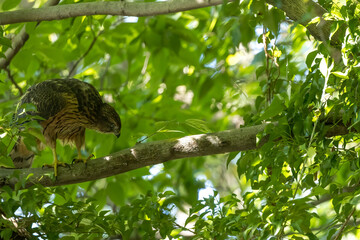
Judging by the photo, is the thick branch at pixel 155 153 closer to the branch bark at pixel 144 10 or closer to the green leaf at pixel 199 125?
the green leaf at pixel 199 125

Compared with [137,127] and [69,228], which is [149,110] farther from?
[69,228]

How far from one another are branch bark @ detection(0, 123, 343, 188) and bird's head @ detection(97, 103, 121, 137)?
1126 millimetres

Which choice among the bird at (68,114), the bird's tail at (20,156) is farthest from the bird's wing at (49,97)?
the bird's tail at (20,156)

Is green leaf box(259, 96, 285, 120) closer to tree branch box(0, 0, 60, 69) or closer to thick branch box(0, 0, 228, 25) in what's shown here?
thick branch box(0, 0, 228, 25)

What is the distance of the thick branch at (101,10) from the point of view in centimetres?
327

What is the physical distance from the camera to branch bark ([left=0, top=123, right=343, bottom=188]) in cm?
314

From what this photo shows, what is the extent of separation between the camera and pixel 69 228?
126 inches

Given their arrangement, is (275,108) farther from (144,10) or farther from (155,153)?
(144,10)

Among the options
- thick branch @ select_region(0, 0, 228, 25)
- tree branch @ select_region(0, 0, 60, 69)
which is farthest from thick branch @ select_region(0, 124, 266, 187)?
tree branch @ select_region(0, 0, 60, 69)

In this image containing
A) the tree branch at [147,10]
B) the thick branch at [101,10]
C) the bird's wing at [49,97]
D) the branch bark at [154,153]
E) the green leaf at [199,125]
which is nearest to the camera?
the tree branch at [147,10]

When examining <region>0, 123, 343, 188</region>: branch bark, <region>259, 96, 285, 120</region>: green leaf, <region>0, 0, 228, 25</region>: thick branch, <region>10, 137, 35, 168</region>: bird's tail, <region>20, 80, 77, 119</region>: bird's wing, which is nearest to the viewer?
<region>259, 96, 285, 120</region>: green leaf

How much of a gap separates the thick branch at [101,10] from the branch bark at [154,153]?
78 cm

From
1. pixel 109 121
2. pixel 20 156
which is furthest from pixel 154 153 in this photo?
pixel 20 156

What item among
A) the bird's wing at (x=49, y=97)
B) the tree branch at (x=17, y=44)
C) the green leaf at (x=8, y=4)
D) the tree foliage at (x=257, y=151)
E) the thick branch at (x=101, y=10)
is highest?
the green leaf at (x=8, y=4)
